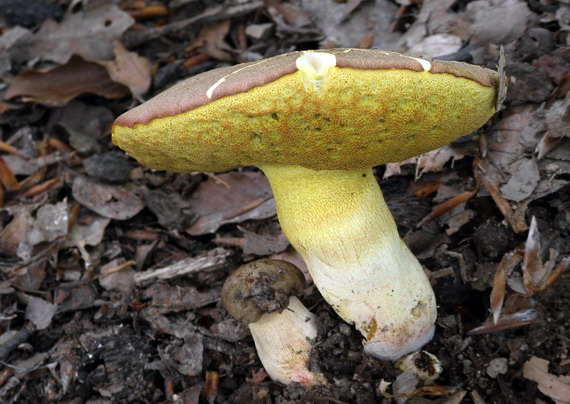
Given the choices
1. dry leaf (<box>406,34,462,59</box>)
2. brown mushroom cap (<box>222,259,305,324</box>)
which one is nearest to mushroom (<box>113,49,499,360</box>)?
brown mushroom cap (<box>222,259,305,324</box>)

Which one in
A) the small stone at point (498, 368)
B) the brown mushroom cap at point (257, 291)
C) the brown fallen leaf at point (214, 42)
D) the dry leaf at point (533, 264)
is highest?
the brown fallen leaf at point (214, 42)

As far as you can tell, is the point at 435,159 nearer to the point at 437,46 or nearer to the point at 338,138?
the point at 437,46

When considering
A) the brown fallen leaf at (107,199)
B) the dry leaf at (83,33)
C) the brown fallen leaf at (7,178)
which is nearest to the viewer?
the brown fallen leaf at (107,199)

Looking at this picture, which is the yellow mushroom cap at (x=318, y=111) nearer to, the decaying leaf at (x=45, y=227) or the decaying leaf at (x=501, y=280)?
the decaying leaf at (x=501, y=280)

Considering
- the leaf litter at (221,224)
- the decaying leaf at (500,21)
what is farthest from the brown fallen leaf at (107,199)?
the decaying leaf at (500,21)

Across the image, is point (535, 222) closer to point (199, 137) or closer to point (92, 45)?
point (199, 137)

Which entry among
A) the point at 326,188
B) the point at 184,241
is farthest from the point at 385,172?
the point at 184,241

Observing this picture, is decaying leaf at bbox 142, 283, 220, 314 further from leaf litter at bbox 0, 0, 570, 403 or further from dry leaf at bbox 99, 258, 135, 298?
dry leaf at bbox 99, 258, 135, 298
